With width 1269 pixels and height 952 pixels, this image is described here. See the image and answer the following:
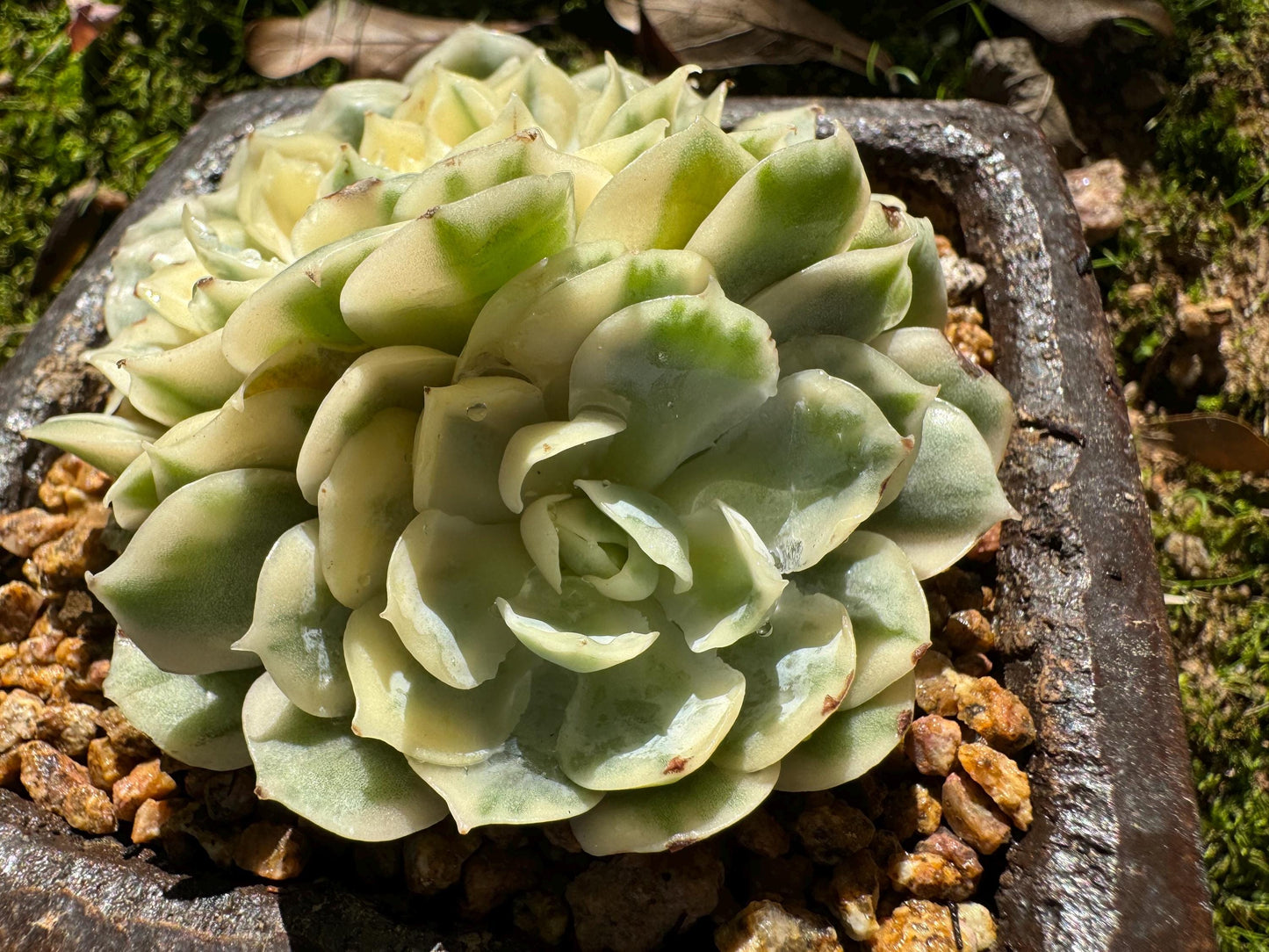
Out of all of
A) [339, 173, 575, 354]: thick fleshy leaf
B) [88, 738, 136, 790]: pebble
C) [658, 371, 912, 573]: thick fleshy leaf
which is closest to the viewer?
[339, 173, 575, 354]: thick fleshy leaf

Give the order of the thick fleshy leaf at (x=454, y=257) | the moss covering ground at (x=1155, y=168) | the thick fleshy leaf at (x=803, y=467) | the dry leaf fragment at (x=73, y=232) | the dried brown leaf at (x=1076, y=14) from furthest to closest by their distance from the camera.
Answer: the dry leaf fragment at (x=73, y=232) → the dried brown leaf at (x=1076, y=14) → the moss covering ground at (x=1155, y=168) → the thick fleshy leaf at (x=803, y=467) → the thick fleshy leaf at (x=454, y=257)

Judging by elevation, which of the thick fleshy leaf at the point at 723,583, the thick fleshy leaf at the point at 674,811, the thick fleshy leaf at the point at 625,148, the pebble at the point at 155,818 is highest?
the thick fleshy leaf at the point at 625,148

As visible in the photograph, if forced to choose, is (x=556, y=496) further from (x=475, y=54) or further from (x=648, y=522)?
(x=475, y=54)

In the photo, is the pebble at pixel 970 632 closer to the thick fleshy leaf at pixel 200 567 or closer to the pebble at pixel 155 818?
the thick fleshy leaf at pixel 200 567

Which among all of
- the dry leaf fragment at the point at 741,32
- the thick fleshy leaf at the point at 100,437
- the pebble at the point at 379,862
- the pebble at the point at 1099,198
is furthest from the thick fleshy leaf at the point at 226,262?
the pebble at the point at 1099,198

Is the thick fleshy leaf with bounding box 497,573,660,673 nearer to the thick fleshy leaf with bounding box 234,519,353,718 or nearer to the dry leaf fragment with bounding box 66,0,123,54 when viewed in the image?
the thick fleshy leaf with bounding box 234,519,353,718

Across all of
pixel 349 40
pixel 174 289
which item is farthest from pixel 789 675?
pixel 349 40

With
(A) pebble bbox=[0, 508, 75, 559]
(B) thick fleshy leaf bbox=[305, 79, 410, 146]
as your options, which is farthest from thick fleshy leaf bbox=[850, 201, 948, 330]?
(A) pebble bbox=[0, 508, 75, 559]
